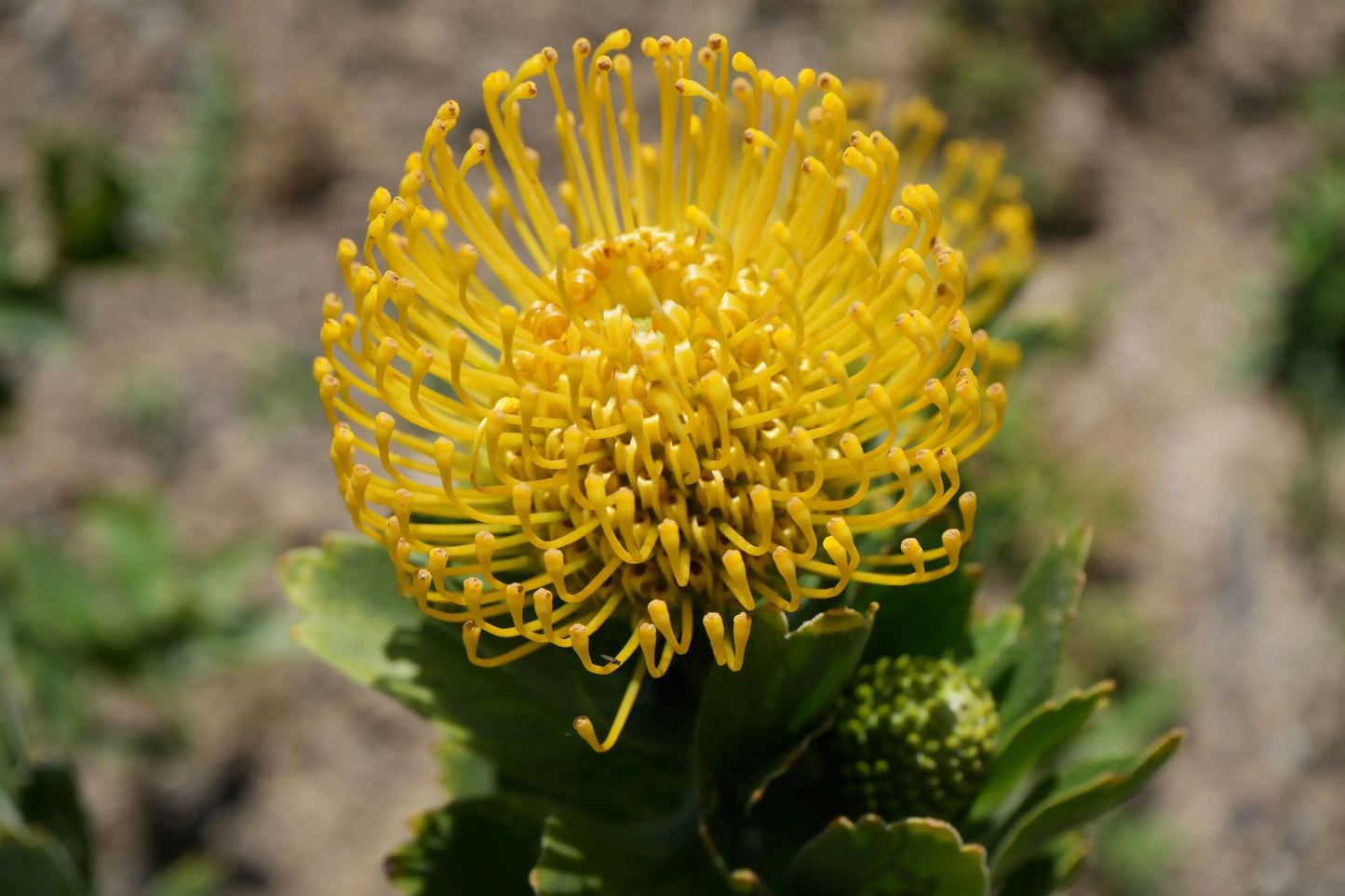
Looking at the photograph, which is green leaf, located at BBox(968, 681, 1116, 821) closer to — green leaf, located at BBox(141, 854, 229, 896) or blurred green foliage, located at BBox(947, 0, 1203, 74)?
green leaf, located at BBox(141, 854, 229, 896)

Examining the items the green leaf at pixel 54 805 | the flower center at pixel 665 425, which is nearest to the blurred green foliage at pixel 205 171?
the green leaf at pixel 54 805

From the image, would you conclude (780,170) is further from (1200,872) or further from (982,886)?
(1200,872)

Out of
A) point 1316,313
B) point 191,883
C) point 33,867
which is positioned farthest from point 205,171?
point 1316,313

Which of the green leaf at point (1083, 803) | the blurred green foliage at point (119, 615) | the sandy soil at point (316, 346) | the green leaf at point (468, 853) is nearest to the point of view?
the green leaf at point (1083, 803)

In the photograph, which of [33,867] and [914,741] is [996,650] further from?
[33,867]

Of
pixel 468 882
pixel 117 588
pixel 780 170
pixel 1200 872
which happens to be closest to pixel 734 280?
pixel 780 170

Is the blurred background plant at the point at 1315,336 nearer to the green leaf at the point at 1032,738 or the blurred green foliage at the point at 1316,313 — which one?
the blurred green foliage at the point at 1316,313

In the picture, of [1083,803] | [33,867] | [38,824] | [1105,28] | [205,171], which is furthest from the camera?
[1105,28]
